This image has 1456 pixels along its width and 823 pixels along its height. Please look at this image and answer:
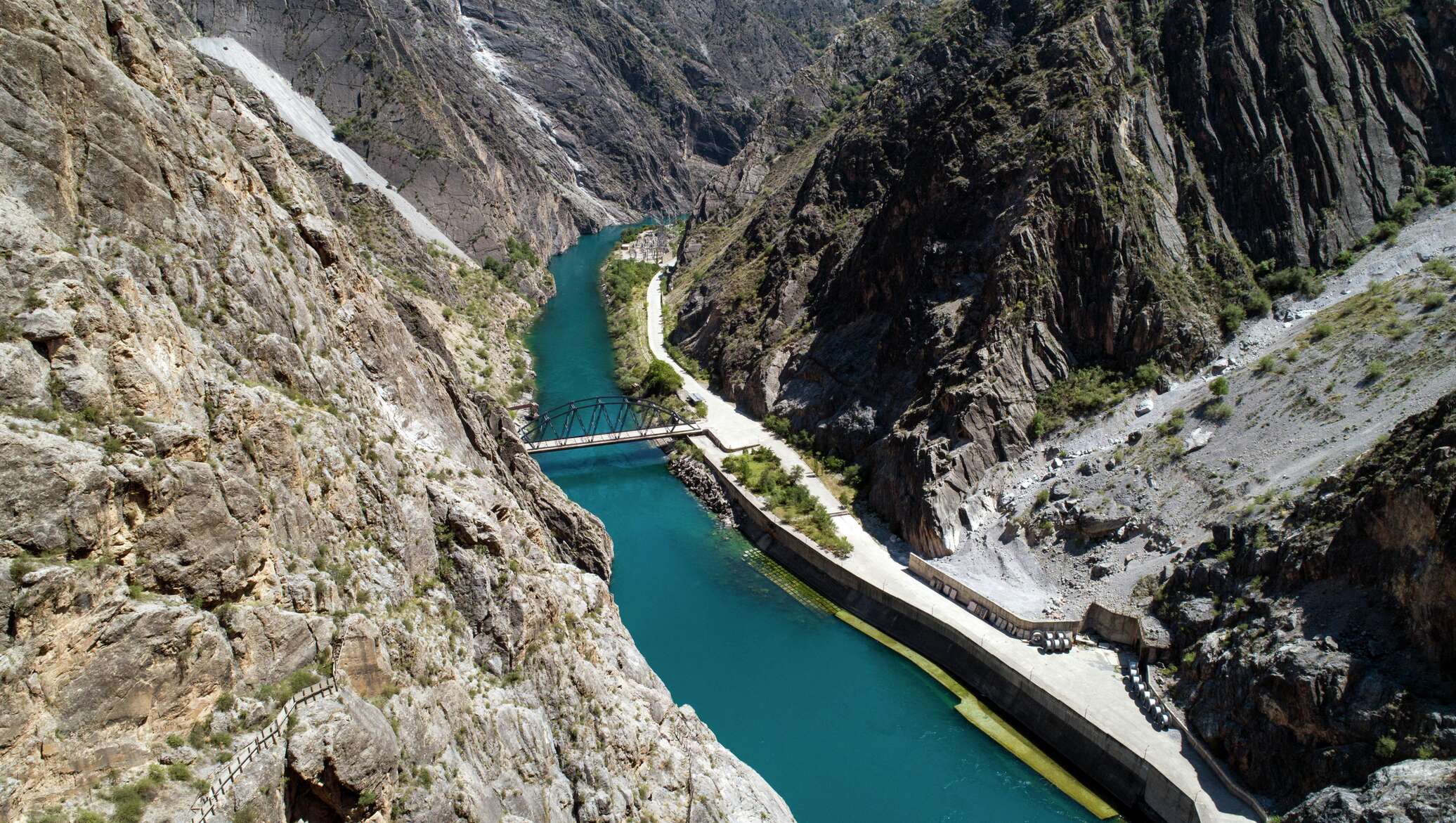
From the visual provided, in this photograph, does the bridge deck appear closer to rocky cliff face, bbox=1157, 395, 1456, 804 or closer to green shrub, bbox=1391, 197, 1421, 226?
rocky cliff face, bbox=1157, 395, 1456, 804

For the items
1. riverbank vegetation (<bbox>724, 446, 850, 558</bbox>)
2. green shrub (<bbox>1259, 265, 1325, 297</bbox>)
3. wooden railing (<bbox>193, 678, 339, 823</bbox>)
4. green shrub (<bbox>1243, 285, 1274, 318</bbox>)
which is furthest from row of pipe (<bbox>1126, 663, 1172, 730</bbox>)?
wooden railing (<bbox>193, 678, 339, 823</bbox>)

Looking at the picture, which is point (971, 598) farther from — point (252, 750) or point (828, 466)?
point (252, 750)

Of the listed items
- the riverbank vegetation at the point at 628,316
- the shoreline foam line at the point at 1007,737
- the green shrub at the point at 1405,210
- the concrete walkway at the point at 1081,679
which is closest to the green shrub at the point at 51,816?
the concrete walkway at the point at 1081,679

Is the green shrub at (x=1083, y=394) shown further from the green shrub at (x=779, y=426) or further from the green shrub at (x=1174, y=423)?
the green shrub at (x=779, y=426)

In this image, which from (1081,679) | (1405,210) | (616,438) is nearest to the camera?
(1081,679)

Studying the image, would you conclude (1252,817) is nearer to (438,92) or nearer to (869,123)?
(869,123)

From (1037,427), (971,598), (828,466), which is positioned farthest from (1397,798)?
(828,466)
